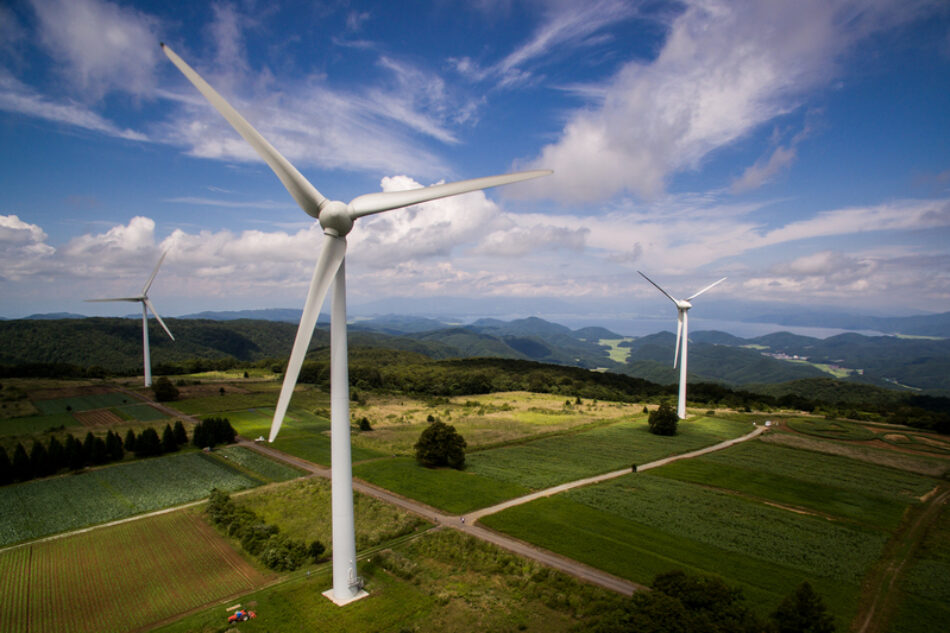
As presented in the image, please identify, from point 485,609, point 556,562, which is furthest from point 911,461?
point 485,609

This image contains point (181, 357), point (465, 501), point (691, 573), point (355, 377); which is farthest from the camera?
point (181, 357)

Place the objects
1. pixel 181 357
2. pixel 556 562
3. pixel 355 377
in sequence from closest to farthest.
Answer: pixel 556 562
pixel 355 377
pixel 181 357

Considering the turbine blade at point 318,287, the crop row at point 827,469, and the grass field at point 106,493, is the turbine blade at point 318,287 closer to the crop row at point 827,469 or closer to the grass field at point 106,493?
the grass field at point 106,493

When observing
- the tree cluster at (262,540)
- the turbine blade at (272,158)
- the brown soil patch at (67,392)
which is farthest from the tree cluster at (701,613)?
the brown soil patch at (67,392)

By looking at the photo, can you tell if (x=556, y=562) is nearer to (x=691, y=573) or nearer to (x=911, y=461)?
(x=691, y=573)

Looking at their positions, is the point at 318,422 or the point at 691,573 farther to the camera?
the point at 318,422

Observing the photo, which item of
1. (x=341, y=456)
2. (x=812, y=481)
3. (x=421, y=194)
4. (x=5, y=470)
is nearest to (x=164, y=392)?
(x=5, y=470)

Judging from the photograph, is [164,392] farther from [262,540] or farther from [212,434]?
[262,540]
